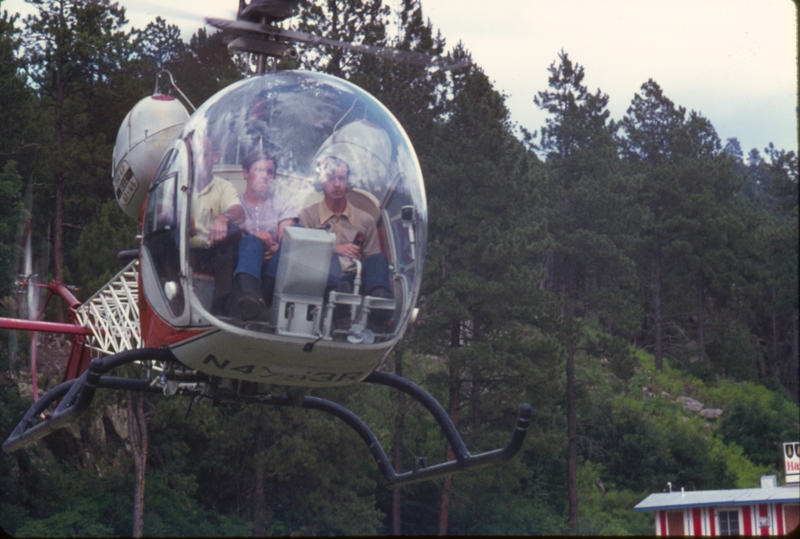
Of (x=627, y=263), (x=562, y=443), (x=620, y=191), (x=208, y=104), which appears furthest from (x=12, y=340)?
(x=620, y=191)

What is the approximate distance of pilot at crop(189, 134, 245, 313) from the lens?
5055 mm

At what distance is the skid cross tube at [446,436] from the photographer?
586 cm

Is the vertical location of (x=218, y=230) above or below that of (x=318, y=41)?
below

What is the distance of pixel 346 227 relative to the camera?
17.0 feet

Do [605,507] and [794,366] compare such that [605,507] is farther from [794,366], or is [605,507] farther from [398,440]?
[794,366]

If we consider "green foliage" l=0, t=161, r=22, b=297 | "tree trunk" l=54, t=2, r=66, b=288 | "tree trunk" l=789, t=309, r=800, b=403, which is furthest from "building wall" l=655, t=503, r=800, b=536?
"tree trunk" l=789, t=309, r=800, b=403

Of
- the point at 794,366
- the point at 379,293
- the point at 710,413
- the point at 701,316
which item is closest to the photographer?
the point at 379,293

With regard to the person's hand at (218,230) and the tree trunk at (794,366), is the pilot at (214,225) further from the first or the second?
the tree trunk at (794,366)

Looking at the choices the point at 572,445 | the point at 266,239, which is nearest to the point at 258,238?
the point at 266,239

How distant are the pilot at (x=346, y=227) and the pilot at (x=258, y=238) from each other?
0.12m

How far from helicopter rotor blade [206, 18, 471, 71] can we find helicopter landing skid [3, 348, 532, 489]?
185 centimetres

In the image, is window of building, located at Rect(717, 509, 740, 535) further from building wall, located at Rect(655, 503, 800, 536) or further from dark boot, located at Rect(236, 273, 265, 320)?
dark boot, located at Rect(236, 273, 265, 320)

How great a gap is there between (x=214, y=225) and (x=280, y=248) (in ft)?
1.28

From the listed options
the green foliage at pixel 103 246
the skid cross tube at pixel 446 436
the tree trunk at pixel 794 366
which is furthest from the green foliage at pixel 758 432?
the skid cross tube at pixel 446 436
